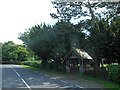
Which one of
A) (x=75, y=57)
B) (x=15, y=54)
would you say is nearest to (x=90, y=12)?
(x=75, y=57)

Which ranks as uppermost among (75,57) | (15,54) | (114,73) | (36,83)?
(15,54)

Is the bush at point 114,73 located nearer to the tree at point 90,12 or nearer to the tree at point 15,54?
the tree at point 90,12

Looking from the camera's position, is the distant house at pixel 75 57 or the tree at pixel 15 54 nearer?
the distant house at pixel 75 57

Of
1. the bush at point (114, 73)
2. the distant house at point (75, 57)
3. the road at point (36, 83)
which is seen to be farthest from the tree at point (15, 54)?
the bush at point (114, 73)

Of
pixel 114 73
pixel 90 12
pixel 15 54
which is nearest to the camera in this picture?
pixel 114 73

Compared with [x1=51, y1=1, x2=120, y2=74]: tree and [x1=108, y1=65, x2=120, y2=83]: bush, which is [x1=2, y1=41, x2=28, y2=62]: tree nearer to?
[x1=51, y1=1, x2=120, y2=74]: tree

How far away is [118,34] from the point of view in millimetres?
23641

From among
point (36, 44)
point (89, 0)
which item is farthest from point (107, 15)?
point (36, 44)

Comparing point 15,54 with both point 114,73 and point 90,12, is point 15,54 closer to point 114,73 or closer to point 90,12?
point 90,12

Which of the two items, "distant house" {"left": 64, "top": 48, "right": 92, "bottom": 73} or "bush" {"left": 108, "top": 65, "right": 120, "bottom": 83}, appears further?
"distant house" {"left": 64, "top": 48, "right": 92, "bottom": 73}

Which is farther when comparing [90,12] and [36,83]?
[90,12]

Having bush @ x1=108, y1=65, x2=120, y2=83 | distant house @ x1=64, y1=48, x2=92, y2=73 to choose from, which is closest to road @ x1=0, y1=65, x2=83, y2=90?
bush @ x1=108, y1=65, x2=120, y2=83

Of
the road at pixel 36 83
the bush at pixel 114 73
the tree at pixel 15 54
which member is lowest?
the road at pixel 36 83

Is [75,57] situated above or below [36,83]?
above
